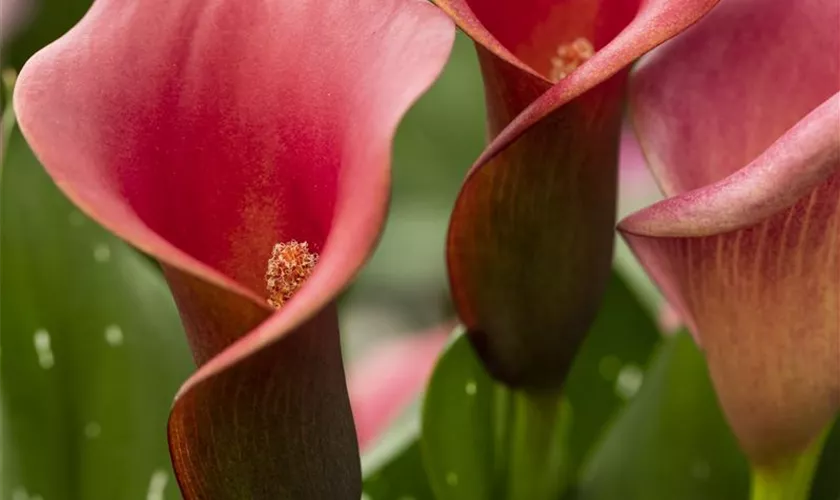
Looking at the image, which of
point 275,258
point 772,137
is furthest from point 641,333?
point 275,258

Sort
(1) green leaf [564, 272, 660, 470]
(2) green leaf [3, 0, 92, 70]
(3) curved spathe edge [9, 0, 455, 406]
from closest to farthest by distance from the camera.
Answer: (3) curved spathe edge [9, 0, 455, 406] → (1) green leaf [564, 272, 660, 470] → (2) green leaf [3, 0, 92, 70]

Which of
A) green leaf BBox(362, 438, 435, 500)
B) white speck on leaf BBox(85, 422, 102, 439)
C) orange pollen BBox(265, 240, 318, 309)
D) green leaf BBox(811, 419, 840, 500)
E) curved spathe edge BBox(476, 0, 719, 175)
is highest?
curved spathe edge BBox(476, 0, 719, 175)

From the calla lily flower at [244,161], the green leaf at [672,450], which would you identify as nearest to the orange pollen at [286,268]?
the calla lily flower at [244,161]

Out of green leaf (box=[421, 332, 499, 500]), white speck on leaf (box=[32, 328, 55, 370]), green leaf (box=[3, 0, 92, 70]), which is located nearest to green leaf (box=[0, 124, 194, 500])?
white speck on leaf (box=[32, 328, 55, 370])

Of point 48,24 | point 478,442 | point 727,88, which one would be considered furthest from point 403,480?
point 48,24

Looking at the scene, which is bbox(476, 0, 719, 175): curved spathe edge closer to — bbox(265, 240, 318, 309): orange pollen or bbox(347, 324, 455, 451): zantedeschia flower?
bbox(265, 240, 318, 309): orange pollen

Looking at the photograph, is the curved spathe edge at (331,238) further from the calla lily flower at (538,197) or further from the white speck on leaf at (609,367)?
the white speck on leaf at (609,367)

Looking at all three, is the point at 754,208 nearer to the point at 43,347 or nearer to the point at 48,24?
the point at 43,347
